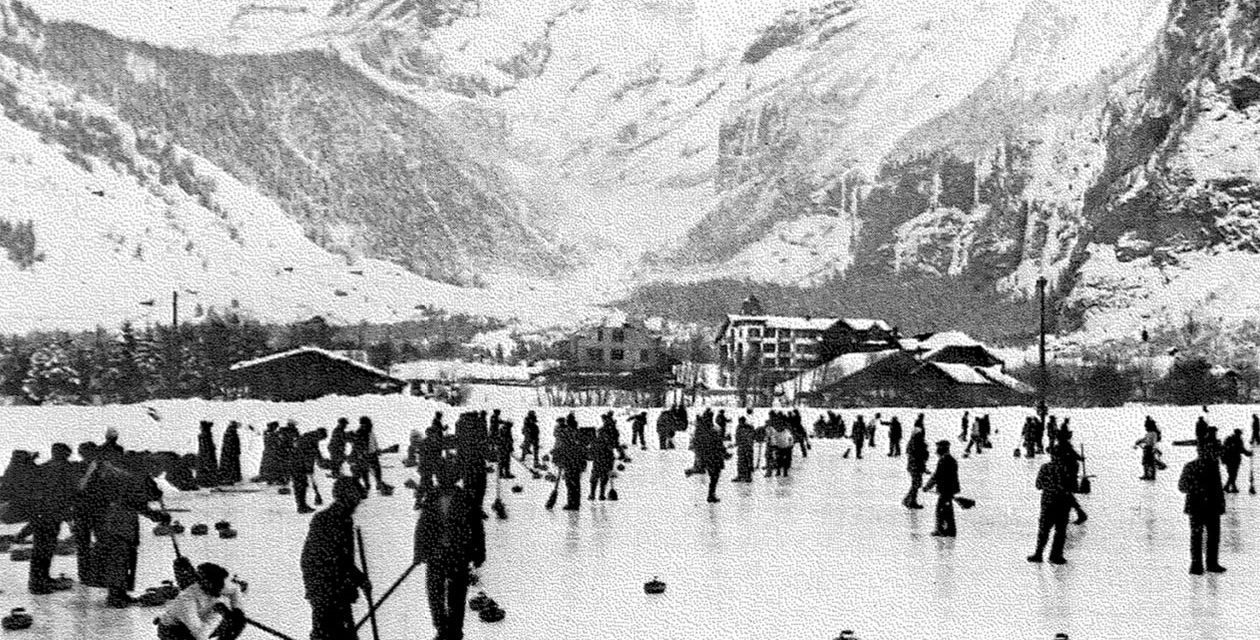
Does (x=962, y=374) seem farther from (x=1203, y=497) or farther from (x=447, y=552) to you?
(x=447, y=552)

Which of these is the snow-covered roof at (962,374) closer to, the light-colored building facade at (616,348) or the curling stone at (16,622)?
the light-colored building facade at (616,348)

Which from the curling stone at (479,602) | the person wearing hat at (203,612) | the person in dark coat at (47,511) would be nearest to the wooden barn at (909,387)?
the person in dark coat at (47,511)

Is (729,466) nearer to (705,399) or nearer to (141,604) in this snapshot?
(141,604)

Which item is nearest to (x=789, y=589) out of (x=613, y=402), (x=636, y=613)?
(x=636, y=613)

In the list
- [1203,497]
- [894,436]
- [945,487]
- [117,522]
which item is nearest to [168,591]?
[117,522]

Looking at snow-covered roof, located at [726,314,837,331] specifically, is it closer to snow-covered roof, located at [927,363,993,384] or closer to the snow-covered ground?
snow-covered roof, located at [927,363,993,384]
